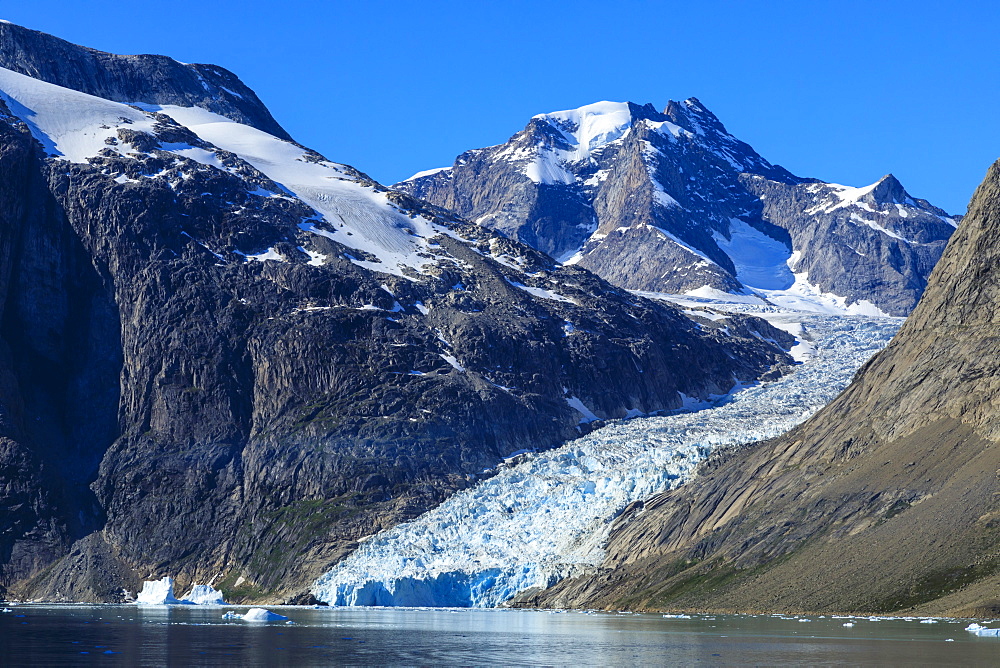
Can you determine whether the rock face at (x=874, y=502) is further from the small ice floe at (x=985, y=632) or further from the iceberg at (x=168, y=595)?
the iceberg at (x=168, y=595)

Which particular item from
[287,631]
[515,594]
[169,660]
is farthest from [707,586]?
[169,660]

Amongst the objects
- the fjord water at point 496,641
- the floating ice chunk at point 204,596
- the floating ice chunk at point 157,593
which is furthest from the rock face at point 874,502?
the floating ice chunk at point 157,593

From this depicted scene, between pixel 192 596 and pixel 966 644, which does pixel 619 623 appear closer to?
pixel 966 644

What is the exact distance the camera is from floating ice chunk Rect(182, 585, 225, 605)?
188250 mm

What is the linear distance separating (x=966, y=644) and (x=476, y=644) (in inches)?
1463

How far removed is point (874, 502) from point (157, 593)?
110933 mm

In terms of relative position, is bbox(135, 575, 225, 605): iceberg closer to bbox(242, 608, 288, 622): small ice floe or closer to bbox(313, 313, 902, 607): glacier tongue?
bbox(313, 313, 902, 607): glacier tongue

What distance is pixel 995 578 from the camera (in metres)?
115

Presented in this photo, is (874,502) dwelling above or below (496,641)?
above

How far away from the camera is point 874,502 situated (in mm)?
139750

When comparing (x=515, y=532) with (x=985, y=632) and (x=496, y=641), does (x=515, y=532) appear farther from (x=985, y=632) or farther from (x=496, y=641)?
(x=985, y=632)

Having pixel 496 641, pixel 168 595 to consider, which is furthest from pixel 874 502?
pixel 168 595

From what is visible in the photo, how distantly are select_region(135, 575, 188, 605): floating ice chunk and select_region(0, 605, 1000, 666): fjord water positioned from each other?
46.8 m

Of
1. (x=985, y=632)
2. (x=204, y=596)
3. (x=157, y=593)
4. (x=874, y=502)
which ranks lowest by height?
(x=985, y=632)
